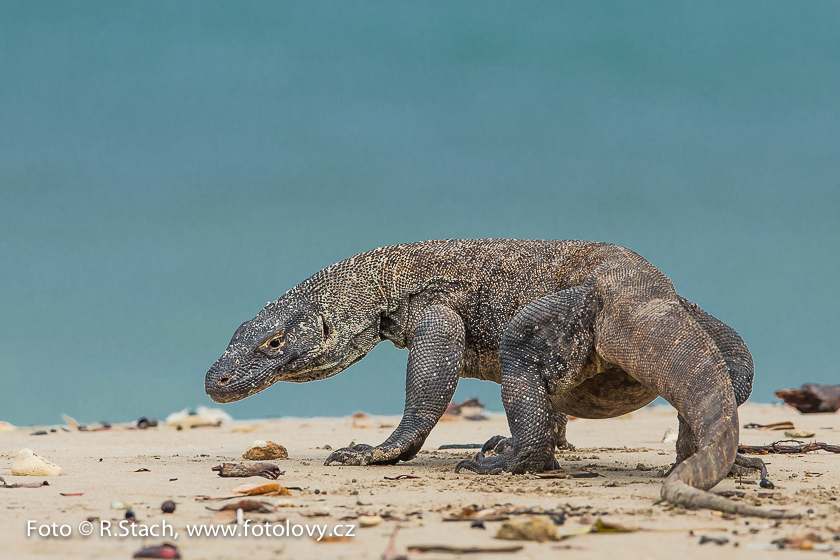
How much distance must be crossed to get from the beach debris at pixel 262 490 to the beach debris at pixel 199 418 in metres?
11.2

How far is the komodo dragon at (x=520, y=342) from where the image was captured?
6707 millimetres

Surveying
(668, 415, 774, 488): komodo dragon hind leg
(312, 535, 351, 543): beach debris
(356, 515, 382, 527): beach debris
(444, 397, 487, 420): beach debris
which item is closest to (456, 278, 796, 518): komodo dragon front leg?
(668, 415, 774, 488): komodo dragon hind leg

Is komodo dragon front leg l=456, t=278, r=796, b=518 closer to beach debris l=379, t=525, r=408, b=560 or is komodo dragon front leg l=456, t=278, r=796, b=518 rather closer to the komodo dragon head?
the komodo dragon head

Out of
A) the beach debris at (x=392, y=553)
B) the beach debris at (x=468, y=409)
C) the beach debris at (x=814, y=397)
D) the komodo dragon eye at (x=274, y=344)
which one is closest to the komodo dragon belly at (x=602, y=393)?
the komodo dragon eye at (x=274, y=344)

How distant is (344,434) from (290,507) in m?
8.83

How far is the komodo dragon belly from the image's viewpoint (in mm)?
7802

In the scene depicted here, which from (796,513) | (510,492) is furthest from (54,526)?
(796,513)

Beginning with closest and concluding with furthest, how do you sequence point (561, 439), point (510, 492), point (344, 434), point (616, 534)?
point (616, 534) → point (510, 492) → point (561, 439) → point (344, 434)

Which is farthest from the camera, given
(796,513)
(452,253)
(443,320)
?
(452,253)

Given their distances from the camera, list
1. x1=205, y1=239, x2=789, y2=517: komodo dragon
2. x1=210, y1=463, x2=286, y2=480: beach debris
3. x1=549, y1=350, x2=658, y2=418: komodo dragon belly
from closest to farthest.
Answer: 1. x1=205, y1=239, x2=789, y2=517: komodo dragon
2. x1=210, y1=463, x2=286, y2=480: beach debris
3. x1=549, y1=350, x2=658, y2=418: komodo dragon belly

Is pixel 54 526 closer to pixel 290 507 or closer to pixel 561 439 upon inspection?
pixel 290 507

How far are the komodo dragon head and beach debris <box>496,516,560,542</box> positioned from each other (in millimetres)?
5417

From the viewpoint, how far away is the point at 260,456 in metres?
9.52

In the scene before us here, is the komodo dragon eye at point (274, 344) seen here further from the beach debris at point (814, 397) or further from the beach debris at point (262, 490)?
the beach debris at point (814, 397)
